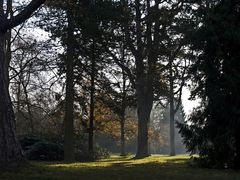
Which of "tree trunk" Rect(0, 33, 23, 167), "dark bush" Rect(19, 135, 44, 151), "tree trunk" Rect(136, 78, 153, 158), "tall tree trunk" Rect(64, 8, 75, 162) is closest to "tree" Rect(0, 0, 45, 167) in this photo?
"tree trunk" Rect(0, 33, 23, 167)

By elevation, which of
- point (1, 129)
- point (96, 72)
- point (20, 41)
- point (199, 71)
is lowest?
point (1, 129)

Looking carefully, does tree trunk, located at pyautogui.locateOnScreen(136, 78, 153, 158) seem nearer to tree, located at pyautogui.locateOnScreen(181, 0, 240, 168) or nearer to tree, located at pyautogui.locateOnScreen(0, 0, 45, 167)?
tree, located at pyautogui.locateOnScreen(181, 0, 240, 168)

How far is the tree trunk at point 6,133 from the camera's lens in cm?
1533

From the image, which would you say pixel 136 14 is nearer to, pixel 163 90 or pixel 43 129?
pixel 163 90

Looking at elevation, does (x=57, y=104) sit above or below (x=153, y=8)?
below

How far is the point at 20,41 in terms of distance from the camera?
40.3 m

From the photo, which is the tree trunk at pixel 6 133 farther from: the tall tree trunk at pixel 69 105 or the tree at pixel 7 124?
the tall tree trunk at pixel 69 105

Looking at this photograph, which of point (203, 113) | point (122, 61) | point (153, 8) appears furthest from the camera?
point (122, 61)

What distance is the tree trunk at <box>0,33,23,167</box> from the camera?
15.3 metres

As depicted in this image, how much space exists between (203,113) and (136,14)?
16.8 m

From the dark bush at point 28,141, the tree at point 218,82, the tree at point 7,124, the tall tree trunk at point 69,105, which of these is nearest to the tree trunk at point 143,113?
the dark bush at point 28,141

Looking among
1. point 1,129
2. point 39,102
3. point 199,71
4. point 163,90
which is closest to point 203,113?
point 199,71

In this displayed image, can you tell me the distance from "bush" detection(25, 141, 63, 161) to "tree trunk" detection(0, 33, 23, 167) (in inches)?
682

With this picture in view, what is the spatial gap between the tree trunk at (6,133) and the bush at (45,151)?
17326mm
